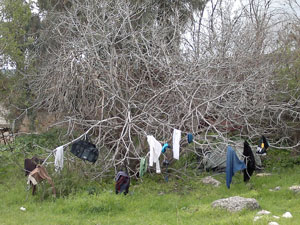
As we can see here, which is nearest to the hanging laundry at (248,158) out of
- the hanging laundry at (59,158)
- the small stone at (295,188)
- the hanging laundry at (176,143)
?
the small stone at (295,188)

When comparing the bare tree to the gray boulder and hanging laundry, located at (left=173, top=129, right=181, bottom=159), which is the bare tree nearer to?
hanging laundry, located at (left=173, top=129, right=181, bottom=159)

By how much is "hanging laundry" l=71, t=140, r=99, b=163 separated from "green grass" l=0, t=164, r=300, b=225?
650mm

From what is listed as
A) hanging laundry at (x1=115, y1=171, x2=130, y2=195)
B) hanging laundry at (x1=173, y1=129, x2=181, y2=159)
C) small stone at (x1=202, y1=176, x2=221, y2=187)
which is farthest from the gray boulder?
small stone at (x1=202, y1=176, x2=221, y2=187)

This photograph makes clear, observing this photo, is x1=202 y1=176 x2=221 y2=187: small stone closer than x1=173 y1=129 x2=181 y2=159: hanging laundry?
No

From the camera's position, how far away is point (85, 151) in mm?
7781

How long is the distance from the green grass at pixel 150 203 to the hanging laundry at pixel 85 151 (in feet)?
2.13

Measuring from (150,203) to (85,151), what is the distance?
1.58 m

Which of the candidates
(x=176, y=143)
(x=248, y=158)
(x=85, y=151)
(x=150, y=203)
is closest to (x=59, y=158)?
(x=85, y=151)

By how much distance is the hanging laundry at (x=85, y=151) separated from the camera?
777cm

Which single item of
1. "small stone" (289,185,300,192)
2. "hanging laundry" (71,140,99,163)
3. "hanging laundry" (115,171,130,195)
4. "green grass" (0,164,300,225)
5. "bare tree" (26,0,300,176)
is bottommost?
"green grass" (0,164,300,225)

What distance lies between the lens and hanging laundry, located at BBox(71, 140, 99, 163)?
777 cm

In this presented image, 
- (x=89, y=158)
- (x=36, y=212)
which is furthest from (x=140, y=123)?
(x=36, y=212)

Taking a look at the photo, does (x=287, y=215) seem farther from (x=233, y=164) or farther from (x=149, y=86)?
(x=149, y=86)

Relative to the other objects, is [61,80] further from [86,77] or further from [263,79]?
[263,79]
